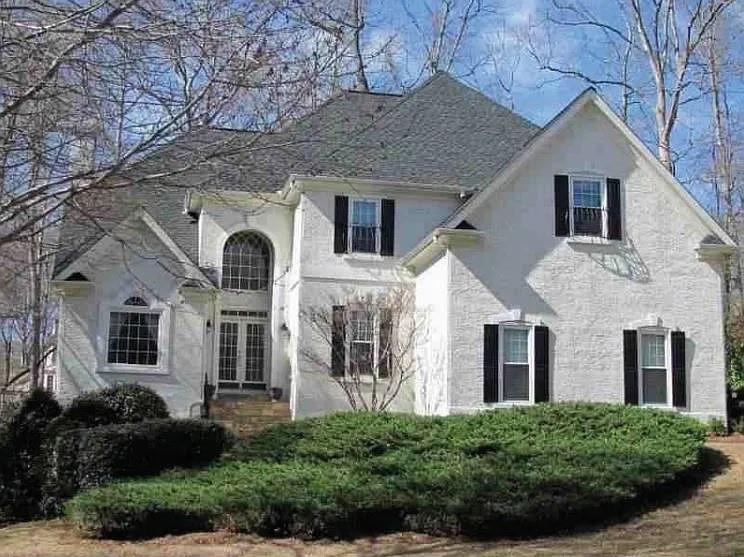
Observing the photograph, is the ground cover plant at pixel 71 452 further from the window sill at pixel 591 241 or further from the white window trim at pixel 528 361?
the window sill at pixel 591 241

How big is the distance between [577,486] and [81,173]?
726 cm

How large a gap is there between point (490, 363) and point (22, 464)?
9269mm

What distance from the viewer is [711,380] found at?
20844 millimetres

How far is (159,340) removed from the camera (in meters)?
22.1

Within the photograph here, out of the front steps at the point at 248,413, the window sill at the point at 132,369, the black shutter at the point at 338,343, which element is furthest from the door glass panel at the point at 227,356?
the black shutter at the point at 338,343

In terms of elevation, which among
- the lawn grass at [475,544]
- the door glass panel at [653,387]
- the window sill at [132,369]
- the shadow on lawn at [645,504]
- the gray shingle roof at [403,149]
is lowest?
the lawn grass at [475,544]

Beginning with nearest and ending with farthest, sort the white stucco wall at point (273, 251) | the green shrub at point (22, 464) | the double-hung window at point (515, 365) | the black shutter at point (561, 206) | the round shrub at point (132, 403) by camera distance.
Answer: the green shrub at point (22, 464), the round shrub at point (132, 403), the double-hung window at point (515, 365), the black shutter at point (561, 206), the white stucco wall at point (273, 251)

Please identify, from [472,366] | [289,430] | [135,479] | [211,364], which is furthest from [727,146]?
[135,479]

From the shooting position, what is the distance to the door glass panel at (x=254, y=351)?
79.2 feet

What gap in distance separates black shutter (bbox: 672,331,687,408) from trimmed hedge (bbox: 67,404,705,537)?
186 inches

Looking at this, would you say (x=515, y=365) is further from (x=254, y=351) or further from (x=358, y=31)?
(x=358, y=31)

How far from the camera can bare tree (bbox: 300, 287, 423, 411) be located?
71.8ft

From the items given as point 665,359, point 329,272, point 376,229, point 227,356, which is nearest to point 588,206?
point 665,359

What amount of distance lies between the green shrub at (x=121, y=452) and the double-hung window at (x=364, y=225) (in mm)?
7931
